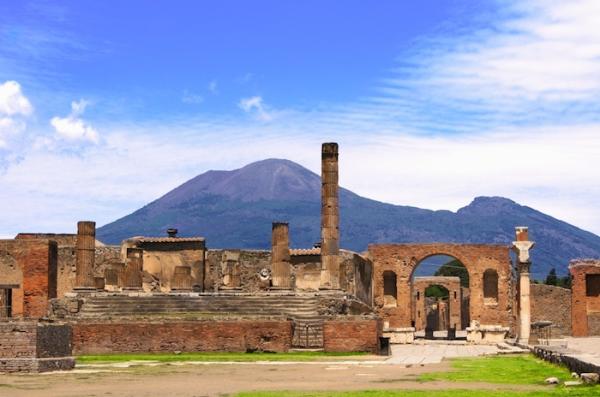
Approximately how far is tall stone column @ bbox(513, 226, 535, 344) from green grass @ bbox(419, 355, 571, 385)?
10.6 m

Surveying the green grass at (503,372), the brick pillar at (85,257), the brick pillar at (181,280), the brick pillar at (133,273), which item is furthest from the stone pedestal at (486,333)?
the green grass at (503,372)

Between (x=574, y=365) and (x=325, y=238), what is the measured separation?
20.4m

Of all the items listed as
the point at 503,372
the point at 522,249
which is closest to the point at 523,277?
the point at 522,249

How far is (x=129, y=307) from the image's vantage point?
1375 inches

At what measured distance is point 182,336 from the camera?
101 feet

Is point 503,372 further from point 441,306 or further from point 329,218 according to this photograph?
point 441,306

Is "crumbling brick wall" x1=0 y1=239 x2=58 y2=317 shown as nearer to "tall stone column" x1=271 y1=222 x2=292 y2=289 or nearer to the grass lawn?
"tall stone column" x1=271 y1=222 x2=292 y2=289

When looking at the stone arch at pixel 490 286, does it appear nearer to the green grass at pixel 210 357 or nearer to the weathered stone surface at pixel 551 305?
the weathered stone surface at pixel 551 305

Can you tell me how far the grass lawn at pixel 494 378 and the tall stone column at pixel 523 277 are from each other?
8.60 metres

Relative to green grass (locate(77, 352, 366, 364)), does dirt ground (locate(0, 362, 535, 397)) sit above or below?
above

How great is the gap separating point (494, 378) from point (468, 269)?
3250 centimetres

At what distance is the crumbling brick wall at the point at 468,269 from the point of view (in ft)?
170

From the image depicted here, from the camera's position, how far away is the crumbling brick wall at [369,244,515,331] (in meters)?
51.9

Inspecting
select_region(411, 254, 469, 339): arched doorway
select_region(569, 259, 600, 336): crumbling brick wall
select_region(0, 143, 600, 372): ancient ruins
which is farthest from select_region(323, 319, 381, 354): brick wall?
select_region(411, 254, 469, 339): arched doorway
